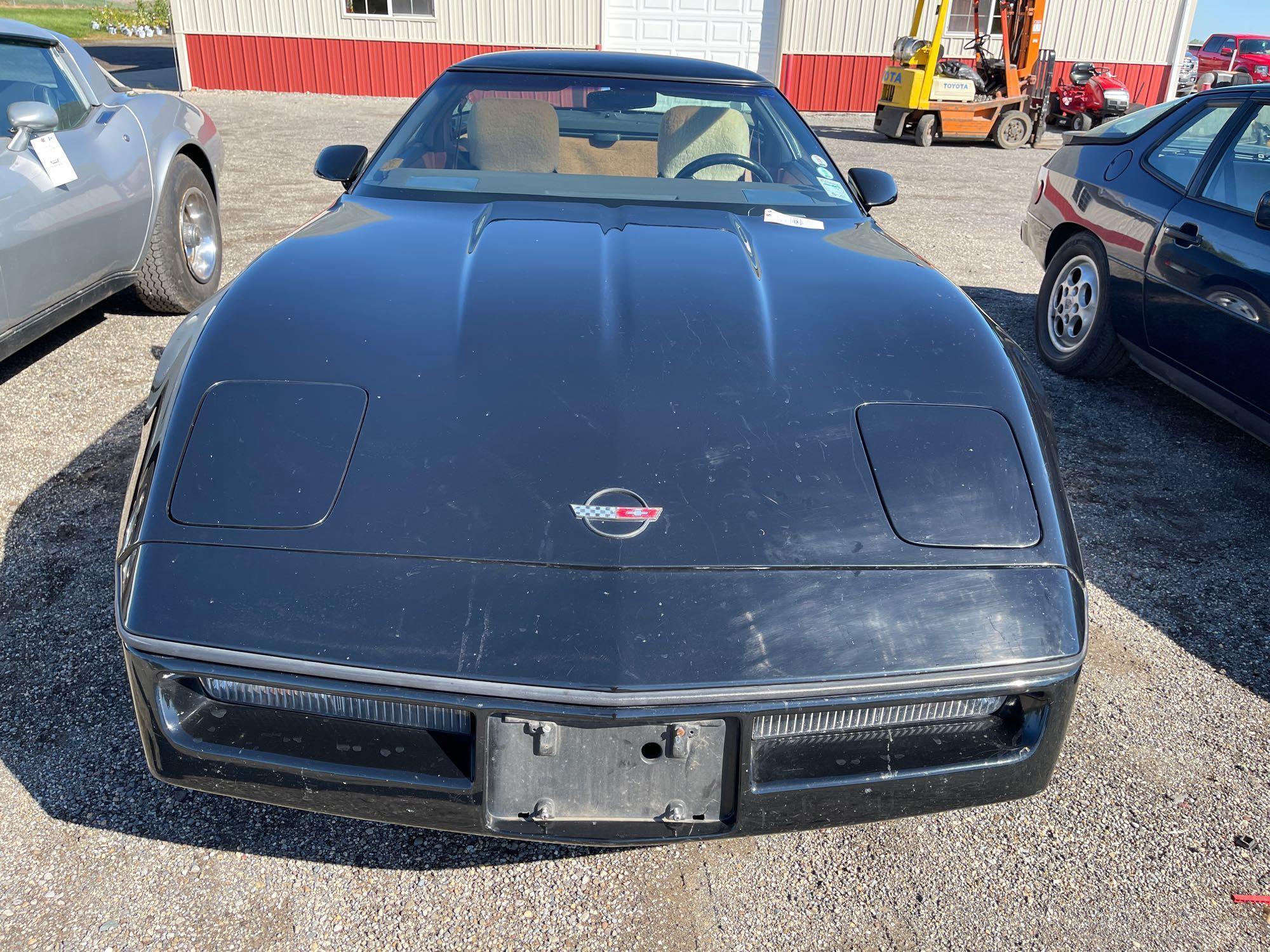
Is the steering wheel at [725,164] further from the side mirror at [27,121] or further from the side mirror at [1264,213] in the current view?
the side mirror at [27,121]

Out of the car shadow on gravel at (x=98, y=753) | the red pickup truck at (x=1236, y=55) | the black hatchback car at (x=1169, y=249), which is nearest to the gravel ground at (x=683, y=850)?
the car shadow on gravel at (x=98, y=753)

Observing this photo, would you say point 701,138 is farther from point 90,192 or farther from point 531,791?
point 90,192

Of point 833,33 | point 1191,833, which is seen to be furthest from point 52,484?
point 833,33

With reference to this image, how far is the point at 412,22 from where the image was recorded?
55.5 ft

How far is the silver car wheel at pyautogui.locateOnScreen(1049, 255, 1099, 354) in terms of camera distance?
4.52 m

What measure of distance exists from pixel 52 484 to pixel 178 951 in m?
2.16

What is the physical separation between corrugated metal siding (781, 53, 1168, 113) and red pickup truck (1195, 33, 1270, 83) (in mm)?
7626

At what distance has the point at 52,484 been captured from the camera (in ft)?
11.0

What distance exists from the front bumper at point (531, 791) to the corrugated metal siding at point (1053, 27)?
17420mm

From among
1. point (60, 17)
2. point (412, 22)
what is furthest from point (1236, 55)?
point (60, 17)

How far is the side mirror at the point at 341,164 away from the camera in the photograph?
327 centimetres

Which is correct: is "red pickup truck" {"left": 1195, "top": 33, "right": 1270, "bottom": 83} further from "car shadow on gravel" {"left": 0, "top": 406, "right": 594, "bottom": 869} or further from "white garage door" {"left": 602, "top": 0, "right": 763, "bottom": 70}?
"car shadow on gravel" {"left": 0, "top": 406, "right": 594, "bottom": 869}

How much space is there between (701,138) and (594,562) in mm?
2103

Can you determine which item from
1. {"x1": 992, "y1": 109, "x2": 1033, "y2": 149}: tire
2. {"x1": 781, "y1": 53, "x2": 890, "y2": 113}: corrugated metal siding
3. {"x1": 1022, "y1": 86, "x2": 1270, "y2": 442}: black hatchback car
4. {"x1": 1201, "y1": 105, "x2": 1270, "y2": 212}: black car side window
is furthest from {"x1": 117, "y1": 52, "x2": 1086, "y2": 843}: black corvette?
{"x1": 781, "y1": 53, "x2": 890, "y2": 113}: corrugated metal siding
